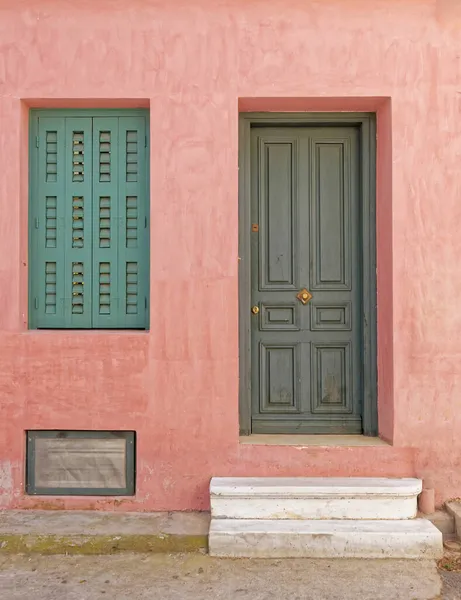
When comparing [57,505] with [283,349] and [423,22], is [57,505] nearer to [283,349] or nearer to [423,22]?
[283,349]

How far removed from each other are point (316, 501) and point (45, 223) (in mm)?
2911

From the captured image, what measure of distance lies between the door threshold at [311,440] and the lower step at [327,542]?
→ 25.0 inches

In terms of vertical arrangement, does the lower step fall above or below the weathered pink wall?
below

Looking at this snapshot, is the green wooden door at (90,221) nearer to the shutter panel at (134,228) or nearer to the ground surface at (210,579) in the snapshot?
the shutter panel at (134,228)

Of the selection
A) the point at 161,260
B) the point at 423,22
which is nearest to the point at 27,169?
the point at 161,260

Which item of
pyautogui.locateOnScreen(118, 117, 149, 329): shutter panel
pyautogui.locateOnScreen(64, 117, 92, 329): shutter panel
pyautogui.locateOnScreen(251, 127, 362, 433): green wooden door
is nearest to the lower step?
pyautogui.locateOnScreen(251, 127, 362, 433): green wooden door

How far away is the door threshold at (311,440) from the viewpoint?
4.08 m

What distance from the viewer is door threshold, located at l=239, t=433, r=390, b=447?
13.4 feet

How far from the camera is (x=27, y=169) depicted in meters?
4.25

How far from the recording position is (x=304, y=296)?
4414mm

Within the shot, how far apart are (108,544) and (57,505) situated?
654mm

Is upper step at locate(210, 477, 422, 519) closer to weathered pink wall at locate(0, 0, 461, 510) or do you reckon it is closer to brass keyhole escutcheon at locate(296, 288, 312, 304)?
weathered pink wall at locate(0, 0, 461, 510)

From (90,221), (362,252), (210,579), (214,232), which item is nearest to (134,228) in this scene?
(90,221)

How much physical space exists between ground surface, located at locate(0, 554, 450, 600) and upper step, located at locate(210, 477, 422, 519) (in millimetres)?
322
